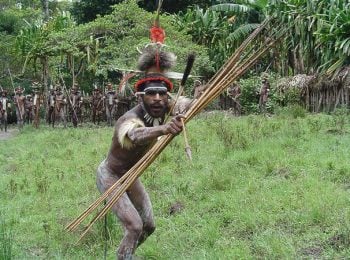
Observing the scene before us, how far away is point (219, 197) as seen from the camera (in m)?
7.07

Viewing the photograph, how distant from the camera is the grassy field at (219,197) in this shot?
17.7ft

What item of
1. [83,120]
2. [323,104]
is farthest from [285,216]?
[83,120]

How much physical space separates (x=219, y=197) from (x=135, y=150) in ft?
8.80

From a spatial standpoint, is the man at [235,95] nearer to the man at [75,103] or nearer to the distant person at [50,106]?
the man at [75,103]

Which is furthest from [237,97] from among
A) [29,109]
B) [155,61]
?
[155,61]

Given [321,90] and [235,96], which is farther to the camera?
[235,96]

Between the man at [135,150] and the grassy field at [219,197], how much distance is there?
523mm

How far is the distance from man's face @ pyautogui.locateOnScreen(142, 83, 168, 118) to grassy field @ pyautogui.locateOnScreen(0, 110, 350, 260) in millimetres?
1157

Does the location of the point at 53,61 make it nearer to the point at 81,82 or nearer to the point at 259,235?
the point at 81,82

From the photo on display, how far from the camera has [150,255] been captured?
17.9 feet

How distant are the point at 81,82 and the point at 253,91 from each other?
9.70 m

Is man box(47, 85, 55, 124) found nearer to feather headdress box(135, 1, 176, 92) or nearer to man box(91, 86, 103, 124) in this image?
man box(91, 86, 103, 124)

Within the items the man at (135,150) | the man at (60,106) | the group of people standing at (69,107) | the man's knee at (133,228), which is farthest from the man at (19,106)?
the man's knee at (133,228)

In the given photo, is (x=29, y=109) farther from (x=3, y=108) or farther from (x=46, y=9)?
(x=46, y=9)
